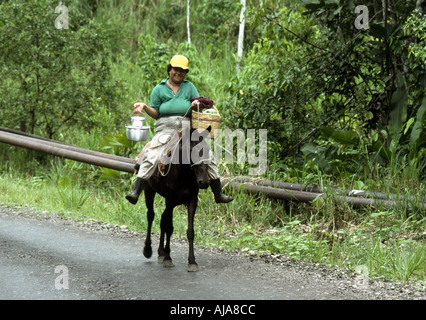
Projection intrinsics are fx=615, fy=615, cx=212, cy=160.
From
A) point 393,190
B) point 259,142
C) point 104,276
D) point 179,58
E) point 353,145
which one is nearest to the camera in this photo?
point 104,276

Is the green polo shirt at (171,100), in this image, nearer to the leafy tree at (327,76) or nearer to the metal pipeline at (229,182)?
the metal pipeline at (229,182)

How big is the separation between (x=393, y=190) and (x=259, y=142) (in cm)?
273

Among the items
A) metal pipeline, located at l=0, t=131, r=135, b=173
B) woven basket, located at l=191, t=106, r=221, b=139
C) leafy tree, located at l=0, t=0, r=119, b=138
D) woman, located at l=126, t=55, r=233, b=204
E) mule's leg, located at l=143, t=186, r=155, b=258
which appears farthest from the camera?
leafy tree, located at l=0, t=0, r=119, b=138

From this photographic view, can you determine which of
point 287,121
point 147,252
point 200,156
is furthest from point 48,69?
point 200,156

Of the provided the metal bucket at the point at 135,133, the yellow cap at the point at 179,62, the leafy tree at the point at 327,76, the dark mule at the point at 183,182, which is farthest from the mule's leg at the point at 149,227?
the leafy tree at the point at 327,76

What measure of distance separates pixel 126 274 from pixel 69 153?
15.1 feet

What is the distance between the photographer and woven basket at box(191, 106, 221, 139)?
682 centimetres

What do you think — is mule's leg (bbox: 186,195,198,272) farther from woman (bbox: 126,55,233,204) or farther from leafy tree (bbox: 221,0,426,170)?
leafy tree (bbox: 221,0,426,170)

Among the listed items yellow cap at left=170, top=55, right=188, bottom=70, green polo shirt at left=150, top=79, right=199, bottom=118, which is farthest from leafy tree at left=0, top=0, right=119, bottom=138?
yellow cap at left=170, top=55, right=188, bottom=70

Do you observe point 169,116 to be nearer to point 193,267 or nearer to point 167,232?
point 167,232

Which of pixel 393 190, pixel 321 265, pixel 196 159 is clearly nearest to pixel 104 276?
pixel 196 159

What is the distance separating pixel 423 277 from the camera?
667 cm

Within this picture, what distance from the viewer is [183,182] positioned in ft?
23.6
